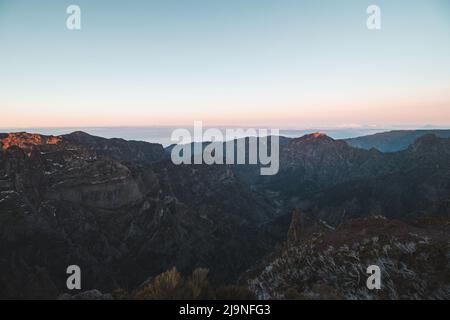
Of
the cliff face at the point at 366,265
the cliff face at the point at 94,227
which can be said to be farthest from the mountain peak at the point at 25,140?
the cliff face at the point at 366,265

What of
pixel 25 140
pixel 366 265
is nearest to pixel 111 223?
pixel 25 140

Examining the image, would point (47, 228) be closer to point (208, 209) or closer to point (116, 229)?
point (116, 229)

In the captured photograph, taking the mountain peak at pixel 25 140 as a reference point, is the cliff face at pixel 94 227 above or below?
below

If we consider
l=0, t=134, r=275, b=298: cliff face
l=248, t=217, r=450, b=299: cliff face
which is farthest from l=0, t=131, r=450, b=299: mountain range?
l=248, t=217, r=450, b=299: cliff face

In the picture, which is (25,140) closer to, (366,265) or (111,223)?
(111,223)

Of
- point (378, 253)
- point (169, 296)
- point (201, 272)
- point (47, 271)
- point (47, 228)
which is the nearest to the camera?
point (169, 296)

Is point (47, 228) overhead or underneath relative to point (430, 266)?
underneath

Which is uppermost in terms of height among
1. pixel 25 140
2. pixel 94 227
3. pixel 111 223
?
pixel 25 140

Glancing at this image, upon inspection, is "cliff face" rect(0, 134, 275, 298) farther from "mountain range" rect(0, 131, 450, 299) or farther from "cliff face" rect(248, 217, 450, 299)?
"cliff face" rect(248, 217, 450, 299)

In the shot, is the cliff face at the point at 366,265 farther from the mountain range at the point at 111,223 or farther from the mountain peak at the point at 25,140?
the mountain peak at the point at 25,140
